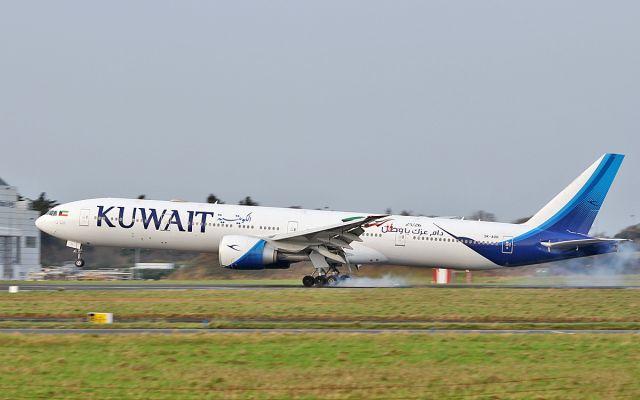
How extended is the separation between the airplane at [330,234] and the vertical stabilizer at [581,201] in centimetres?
5

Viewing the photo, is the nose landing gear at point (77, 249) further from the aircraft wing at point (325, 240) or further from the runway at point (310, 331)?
the runway at point (310, 331)

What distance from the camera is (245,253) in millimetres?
39469

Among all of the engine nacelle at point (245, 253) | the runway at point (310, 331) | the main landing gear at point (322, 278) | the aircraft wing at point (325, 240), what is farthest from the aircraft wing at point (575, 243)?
the runway at point (310, 331)

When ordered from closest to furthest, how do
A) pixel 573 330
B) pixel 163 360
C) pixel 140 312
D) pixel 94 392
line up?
pixel 94 392 < pixel 163 360 < pixel 573 330 < pixel 140 312

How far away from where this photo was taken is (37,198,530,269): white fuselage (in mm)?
41344

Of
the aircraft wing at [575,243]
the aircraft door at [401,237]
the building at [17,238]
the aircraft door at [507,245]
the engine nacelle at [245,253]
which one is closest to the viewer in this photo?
the engine nacelle at [245,253]

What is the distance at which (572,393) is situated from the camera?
1556 cm

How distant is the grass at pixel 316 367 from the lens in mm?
15289

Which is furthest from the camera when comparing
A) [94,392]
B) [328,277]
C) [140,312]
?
[328,277]

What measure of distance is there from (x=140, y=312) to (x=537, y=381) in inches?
641

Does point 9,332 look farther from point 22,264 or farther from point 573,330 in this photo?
point 22,264

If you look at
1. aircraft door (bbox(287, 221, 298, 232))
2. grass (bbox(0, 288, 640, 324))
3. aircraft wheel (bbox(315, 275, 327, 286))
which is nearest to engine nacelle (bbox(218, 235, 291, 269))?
grass (bbox(0, 288, 640, 324))

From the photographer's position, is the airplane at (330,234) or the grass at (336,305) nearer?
the grass at (336,305)

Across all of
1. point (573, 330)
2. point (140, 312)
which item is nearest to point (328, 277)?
point (140, 312)
